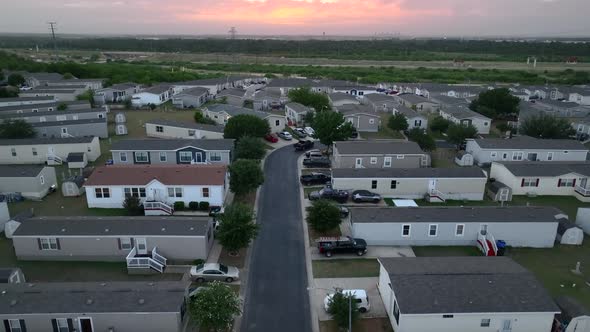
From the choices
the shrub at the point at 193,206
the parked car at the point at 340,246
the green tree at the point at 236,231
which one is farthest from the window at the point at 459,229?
the shrub at the point at 193,206

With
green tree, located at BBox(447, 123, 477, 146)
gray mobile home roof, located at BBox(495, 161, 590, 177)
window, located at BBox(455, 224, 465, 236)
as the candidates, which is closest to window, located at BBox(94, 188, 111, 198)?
window, located at BBox(455, 224, 465, 236)

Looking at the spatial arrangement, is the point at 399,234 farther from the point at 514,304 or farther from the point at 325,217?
the point at 514,304

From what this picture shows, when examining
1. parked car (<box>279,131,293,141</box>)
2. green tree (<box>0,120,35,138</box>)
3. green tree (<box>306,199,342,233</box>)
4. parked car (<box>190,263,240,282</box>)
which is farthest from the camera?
parked car (<box>279,131,293,141</box>)

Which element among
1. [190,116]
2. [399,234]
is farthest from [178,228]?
[190,116]

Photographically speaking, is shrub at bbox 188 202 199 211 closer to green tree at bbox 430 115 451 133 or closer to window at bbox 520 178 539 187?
window at bbox 520 178 539 187

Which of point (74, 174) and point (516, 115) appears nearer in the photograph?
point (74, 174)

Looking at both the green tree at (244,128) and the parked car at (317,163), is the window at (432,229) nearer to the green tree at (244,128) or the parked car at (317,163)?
the parked car at (317,163)

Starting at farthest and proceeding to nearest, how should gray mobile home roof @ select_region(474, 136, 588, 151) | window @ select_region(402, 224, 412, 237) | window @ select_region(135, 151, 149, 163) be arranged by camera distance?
1. gray mobile home roof @ select_region(474, 136, 588, 151)
2. window @ select_region(135, 151, 149, 163)
3. window @ select_region(402, 224, 412, 237)
